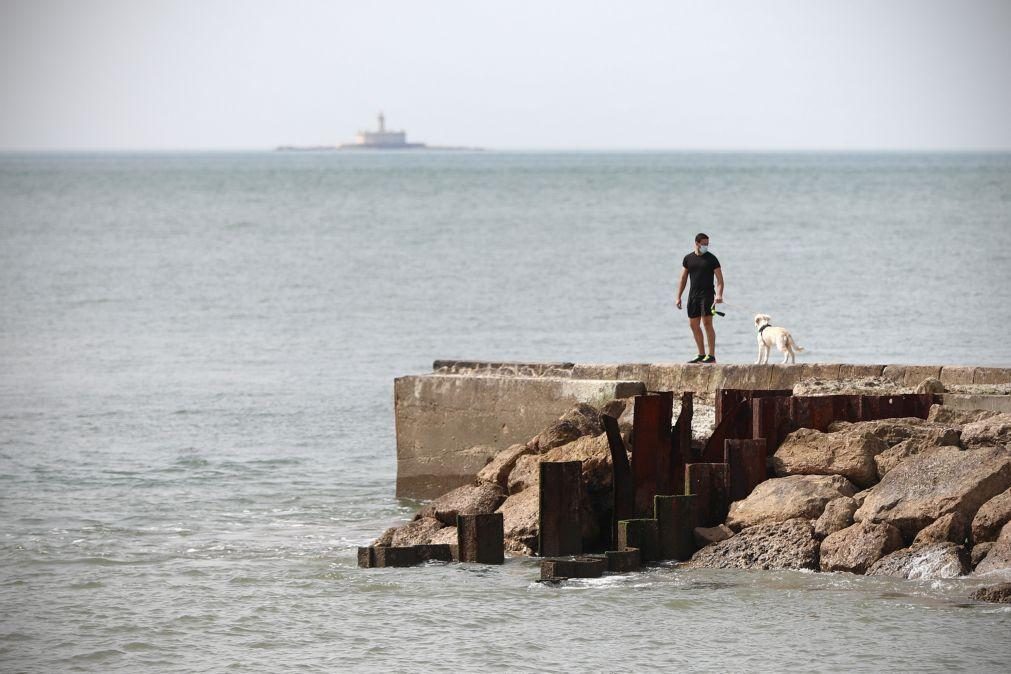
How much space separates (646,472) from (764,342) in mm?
3965

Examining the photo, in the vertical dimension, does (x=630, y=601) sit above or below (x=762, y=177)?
below

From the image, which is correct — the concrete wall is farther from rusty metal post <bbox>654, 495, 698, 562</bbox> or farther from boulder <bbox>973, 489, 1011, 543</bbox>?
boulder <bbox>973, 489, 1011, 543</bbox>

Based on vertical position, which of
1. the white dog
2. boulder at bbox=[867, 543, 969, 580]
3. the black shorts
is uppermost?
the black shorts

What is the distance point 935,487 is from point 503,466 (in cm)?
375

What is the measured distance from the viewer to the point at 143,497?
16125 mm

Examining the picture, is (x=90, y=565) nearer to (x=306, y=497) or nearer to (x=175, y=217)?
(x=306, y=497)

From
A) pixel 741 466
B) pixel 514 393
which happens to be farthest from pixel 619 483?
pixel 514 393

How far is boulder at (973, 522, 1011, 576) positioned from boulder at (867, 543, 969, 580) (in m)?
0.12

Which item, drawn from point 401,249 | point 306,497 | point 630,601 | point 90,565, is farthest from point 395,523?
point 401,249

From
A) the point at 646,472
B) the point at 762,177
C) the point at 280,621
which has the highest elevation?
the point at 762,177

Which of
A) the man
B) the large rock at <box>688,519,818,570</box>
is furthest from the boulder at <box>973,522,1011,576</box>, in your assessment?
the man

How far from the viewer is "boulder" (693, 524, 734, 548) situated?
1223cm

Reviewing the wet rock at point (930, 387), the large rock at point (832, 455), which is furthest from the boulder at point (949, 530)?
the wet rock at point (930, 387)

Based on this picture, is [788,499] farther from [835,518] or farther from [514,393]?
[514,393]
